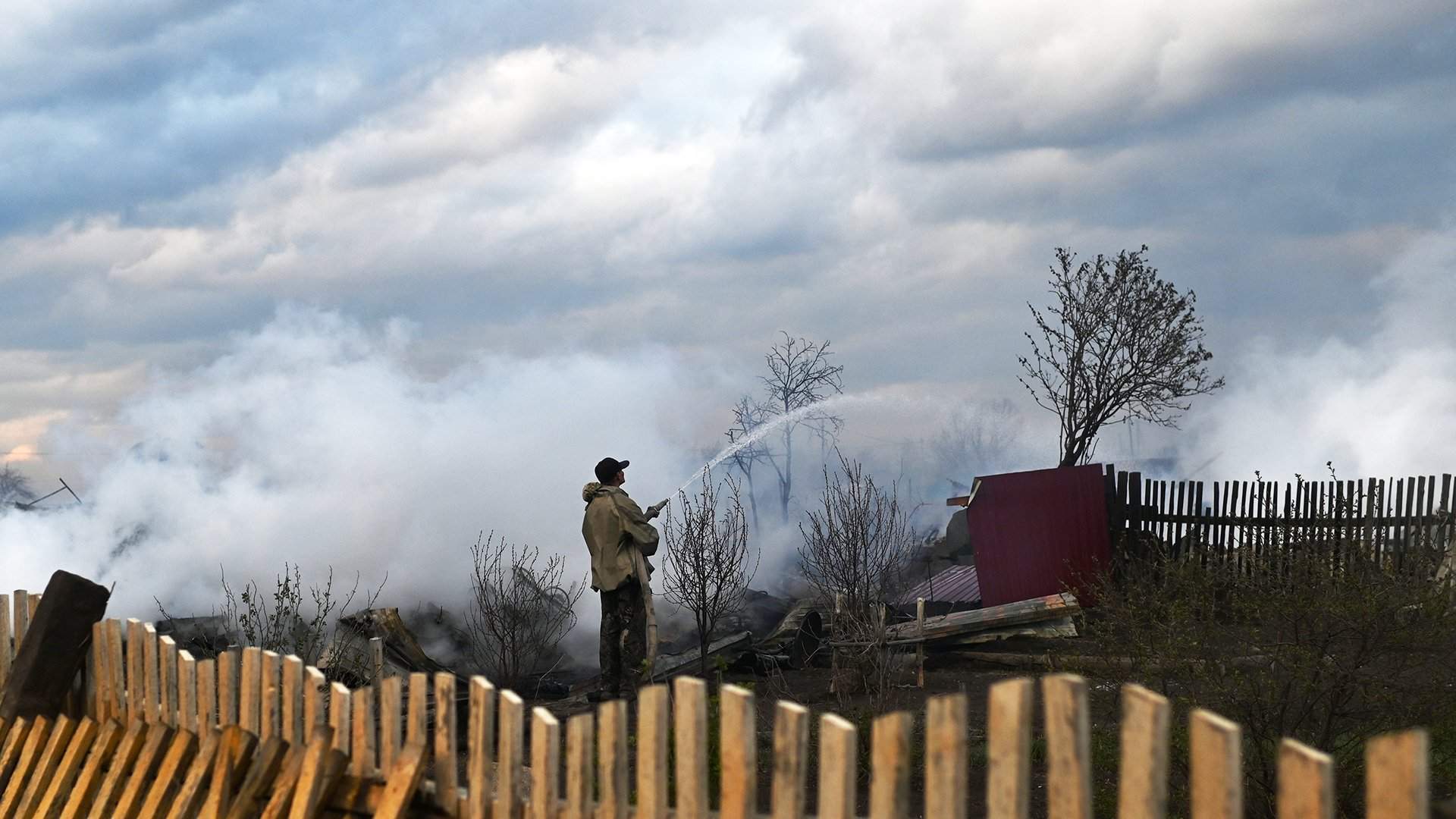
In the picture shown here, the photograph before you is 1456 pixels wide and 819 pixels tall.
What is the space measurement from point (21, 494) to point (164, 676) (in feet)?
81.7

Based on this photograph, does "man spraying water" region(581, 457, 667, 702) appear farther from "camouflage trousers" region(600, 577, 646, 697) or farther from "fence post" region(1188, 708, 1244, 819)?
"fence post" region(1188, 708, 1244, 819)

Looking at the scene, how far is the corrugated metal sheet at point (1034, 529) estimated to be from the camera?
17.8 meters

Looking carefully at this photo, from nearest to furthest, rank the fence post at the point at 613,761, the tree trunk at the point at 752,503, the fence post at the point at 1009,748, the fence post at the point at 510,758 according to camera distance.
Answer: the fence post at the point at 1009,748
the fence post at the point at 613,761
the fence post at the point at 510,758
the tree trunk at the point at 752,503

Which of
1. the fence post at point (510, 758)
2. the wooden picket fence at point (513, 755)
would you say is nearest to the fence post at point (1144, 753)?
the wooden picket fence at point (513, 755)

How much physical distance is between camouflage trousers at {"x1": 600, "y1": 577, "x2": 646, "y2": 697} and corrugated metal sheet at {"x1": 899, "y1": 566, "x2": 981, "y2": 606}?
6084mm

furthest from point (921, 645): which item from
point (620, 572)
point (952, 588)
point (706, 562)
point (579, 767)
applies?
point (579, 767)

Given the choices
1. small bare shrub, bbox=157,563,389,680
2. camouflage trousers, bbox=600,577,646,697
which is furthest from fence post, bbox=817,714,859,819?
camouflage trousers, bbox=600,577,646,697

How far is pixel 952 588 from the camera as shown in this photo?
19.1m

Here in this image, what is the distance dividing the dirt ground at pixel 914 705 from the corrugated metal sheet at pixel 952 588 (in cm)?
282

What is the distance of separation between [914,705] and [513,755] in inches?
349

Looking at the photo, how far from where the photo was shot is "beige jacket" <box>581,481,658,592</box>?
37.3ft

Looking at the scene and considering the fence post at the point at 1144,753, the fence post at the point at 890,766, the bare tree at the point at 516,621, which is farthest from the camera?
the bare tree at the point at 516,621

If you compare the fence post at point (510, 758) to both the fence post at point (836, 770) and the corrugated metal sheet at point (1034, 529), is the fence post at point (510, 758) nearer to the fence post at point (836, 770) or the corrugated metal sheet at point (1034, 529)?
the fence post at point (836, 770)

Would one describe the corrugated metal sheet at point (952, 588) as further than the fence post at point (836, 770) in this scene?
Yes
